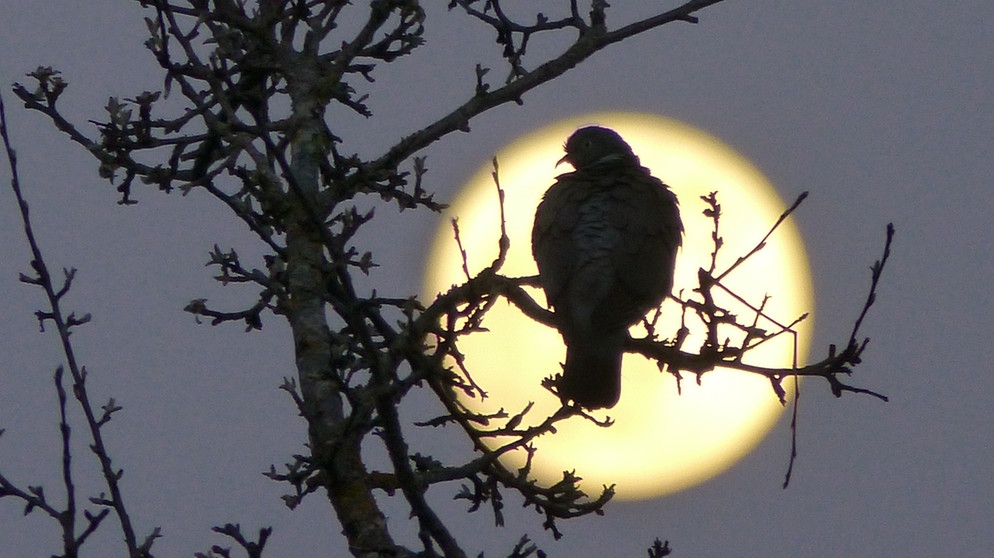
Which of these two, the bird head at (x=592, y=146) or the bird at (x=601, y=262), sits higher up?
the bird head at (x=592, y=146)

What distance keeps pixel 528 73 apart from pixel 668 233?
5.09 ft

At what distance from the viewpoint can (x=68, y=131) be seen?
6.07m

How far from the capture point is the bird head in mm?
8632

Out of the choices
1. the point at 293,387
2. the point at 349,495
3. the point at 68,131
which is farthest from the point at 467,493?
the point at 68,131

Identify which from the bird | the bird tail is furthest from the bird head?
the bird tail

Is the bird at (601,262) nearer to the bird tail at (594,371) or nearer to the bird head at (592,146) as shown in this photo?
the bird tail at (594,371)

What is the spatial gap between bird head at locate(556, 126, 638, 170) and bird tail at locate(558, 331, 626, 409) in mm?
1921

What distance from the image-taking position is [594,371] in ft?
22.1

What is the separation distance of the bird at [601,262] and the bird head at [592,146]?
94 centimetres

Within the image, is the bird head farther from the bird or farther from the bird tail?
the bird tail

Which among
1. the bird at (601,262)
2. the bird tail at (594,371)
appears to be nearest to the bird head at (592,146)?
the bird at (601,262)

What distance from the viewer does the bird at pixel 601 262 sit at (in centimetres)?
677

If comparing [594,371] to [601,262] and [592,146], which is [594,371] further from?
[592,146]

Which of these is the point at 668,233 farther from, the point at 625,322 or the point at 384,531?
the point at 384,531
